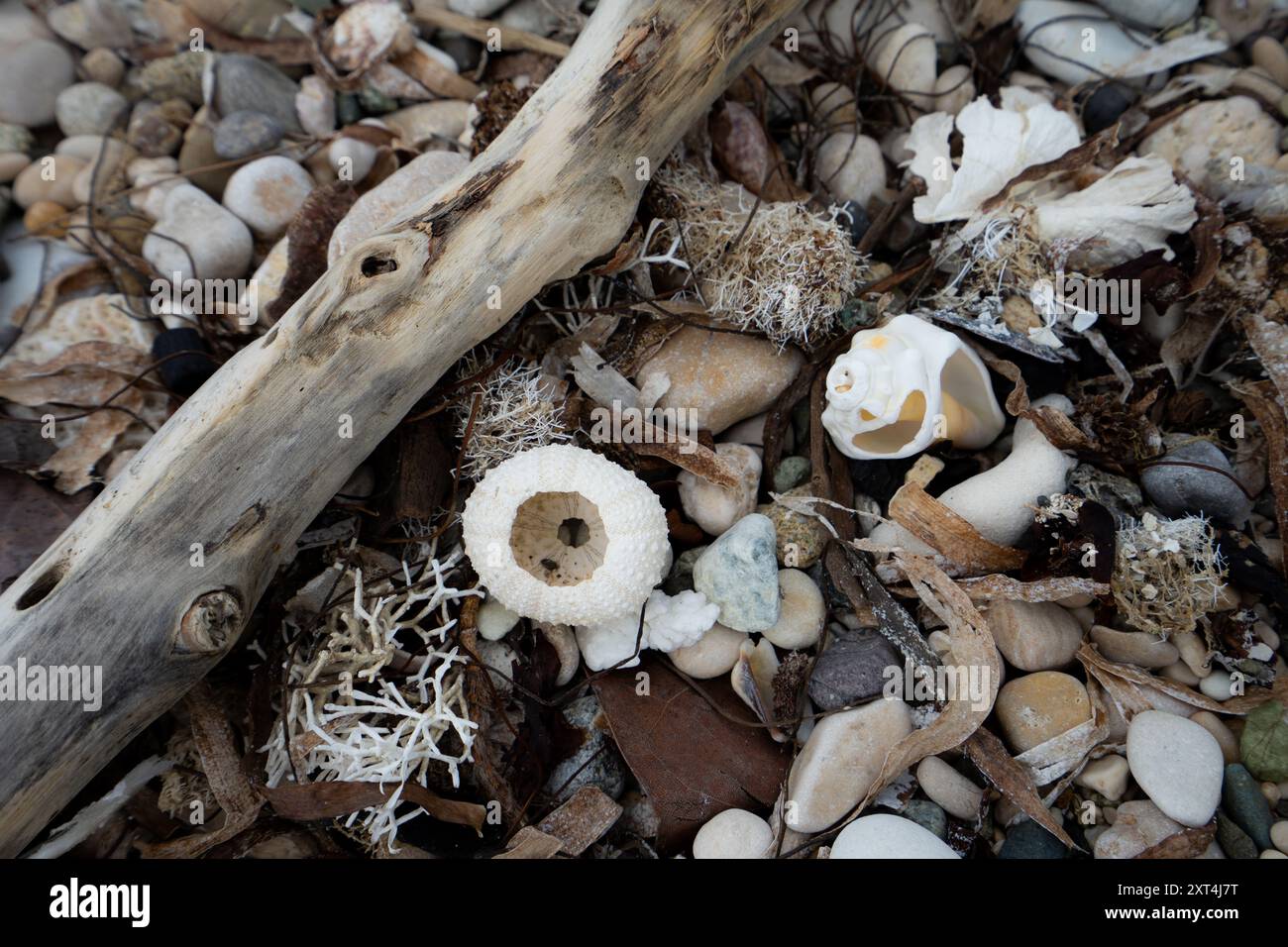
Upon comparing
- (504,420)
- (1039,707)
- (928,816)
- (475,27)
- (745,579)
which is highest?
(475,27)

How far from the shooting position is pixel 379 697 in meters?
2.39

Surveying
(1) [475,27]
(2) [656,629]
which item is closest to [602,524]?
(2) [656,629]

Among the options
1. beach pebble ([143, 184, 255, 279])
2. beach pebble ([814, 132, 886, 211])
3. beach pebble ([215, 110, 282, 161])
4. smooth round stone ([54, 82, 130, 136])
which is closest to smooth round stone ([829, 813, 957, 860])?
beach pebble ([814, 132, 886, 211])

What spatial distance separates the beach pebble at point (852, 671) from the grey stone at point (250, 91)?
2.87 meters

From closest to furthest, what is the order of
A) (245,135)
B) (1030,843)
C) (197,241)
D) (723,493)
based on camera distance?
(1030,843) → (723,493) → (197,241) → (245,135)

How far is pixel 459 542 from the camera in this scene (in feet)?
8.48

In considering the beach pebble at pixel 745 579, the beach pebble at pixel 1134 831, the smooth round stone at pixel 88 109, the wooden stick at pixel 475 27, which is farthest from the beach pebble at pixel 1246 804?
the smooth round stone at pixel 88 109

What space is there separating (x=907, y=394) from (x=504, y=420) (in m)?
1.21

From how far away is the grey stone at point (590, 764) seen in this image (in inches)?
94.3

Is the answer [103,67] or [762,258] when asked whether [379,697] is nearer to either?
[762,258]

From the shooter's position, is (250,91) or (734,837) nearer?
(734,837)

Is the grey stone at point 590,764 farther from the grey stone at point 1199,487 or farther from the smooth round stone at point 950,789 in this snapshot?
the grey stone at point 1199,487
